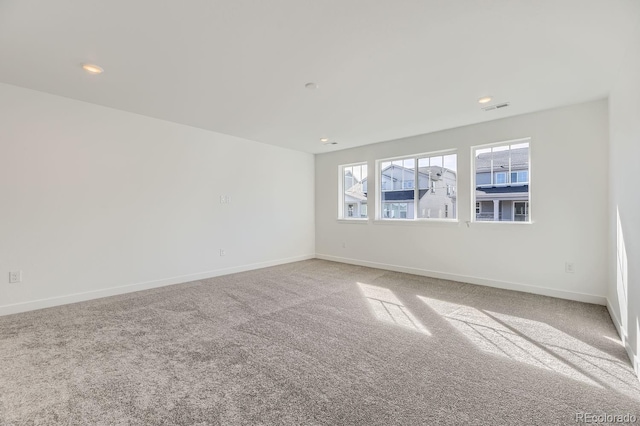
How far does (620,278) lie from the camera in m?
2.63

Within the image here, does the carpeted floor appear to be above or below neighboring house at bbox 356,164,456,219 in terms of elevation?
below

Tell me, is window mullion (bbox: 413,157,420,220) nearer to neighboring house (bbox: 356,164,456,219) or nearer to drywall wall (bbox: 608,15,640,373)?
neighboring house (bbox: 356,164,456,219)

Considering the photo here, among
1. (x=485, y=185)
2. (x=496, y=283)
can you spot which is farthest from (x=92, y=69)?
(x=496, y=283)

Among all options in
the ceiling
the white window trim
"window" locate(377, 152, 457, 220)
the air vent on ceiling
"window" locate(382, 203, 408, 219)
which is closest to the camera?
the ceiling

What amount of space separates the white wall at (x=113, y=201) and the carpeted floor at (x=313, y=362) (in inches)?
19.8

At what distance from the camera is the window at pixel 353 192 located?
604cm

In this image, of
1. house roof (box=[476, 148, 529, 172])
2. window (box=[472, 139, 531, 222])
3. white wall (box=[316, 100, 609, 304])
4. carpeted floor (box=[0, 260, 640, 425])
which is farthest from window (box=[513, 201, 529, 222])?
carpeted floor (box=[0, 260, 640, 425])

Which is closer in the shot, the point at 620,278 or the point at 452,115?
the point at 620,278

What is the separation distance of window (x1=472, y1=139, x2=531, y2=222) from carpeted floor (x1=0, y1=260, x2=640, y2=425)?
1.26 meters

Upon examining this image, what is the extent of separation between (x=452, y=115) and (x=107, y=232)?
195 inches

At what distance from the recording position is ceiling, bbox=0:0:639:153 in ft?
6.28

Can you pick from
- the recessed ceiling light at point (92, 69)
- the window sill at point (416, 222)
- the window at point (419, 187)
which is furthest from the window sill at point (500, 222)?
the recessed ceiling light at point (92, 69)

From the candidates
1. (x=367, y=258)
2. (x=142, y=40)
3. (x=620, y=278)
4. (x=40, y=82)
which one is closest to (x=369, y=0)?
(x=142, y=40)

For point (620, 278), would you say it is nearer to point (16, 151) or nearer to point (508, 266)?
point (508, 266)
